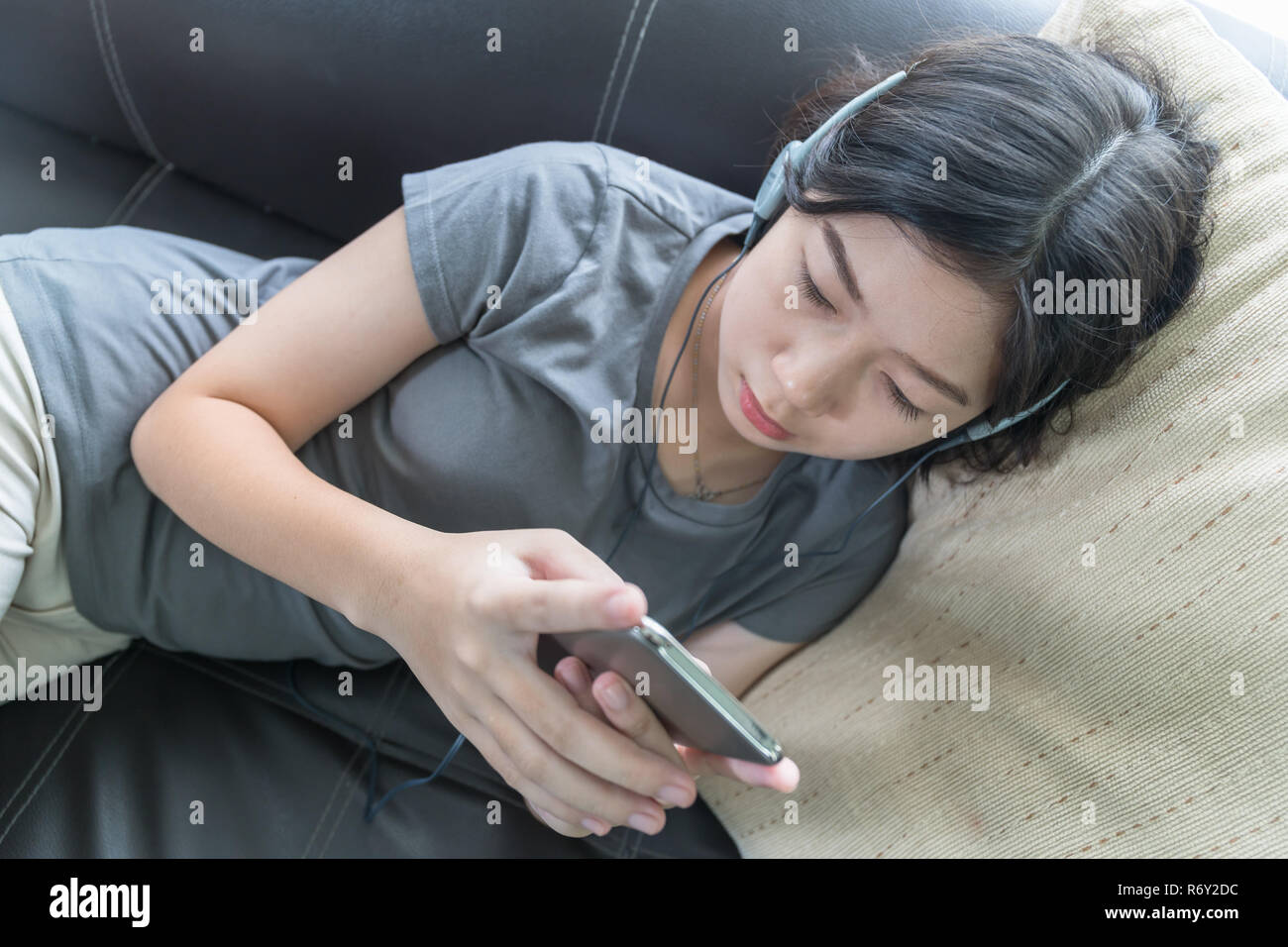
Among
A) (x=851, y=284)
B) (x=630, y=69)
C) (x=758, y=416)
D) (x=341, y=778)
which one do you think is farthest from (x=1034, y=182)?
(x=341, y=778)

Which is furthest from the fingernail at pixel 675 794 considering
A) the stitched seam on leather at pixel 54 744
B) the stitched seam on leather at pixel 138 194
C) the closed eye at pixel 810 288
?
the stitched seam on leather at pixel 138 194

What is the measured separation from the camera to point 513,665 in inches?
27.2

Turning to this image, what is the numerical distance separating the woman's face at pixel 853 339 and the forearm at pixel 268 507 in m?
0.32

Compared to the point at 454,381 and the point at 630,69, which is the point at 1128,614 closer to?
the point at 454,381

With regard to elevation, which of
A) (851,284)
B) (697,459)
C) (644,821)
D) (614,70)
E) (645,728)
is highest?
(614,70)

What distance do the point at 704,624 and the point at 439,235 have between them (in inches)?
20.2

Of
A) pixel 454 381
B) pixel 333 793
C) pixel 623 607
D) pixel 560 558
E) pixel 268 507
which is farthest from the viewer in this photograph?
pixel 333 793

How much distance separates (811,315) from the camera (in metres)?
0.75

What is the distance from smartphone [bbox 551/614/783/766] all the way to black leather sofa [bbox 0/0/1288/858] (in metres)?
0.23

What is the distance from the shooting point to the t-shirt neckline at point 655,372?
895 millimetres

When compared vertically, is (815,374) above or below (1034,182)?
below

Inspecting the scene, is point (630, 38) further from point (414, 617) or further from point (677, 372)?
point (414, 617)

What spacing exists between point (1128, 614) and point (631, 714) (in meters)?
0.45

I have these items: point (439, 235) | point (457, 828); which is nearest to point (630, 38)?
point (439, 235)
